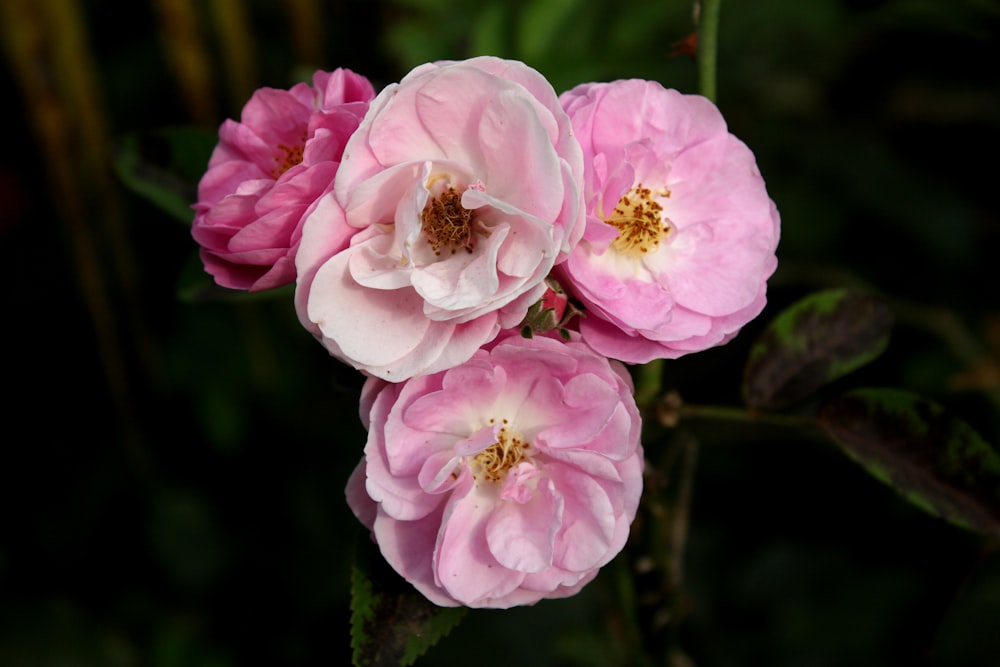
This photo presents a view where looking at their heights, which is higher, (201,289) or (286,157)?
(286,157)

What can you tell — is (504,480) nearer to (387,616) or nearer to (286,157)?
(387,616)

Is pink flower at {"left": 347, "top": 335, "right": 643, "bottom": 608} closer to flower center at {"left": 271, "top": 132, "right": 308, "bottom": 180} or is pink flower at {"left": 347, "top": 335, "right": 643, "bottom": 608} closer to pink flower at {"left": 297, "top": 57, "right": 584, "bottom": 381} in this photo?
pink flower at {"left": 297, "top": 57, "right": 584, "bottom": 381}

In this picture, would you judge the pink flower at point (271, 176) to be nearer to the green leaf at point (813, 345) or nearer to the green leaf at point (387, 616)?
the green leaf at point (387, 616)

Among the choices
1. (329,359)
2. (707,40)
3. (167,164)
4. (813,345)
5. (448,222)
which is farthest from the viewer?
(329,359)

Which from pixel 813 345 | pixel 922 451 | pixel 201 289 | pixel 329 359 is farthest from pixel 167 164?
pixel 922 451

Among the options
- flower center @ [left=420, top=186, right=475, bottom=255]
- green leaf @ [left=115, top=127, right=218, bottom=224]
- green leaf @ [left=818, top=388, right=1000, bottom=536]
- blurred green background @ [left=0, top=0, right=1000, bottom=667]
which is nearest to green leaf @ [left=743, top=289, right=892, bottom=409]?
green leaf @ [left=818, top=388, right=1000, bottom=536]

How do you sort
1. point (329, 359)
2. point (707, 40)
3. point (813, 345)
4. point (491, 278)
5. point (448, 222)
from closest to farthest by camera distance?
point (491, 278) < point (448, 222) < point (707, 40) < point (813, 345) < point (329, 359)
